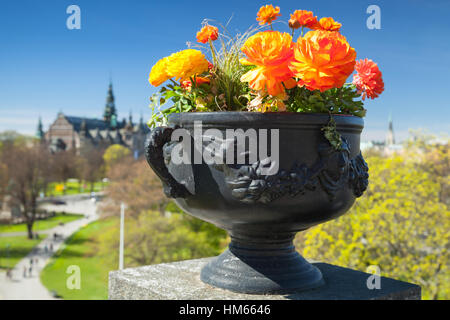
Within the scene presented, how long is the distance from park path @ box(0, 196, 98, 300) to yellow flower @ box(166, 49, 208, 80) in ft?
67.4

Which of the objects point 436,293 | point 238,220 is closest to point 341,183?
point 238,220

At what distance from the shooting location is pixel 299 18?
2.17m

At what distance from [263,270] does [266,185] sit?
617mm

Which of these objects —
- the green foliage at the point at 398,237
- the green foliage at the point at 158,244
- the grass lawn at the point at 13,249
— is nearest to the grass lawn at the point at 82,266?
the green foliage at the point at 158,244

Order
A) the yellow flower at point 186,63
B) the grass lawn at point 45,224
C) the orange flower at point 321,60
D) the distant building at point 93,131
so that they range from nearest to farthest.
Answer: the orange flower at point 321,60 < the yellow flower at point 186,63 < the grass lawn at point 45,224 < the distant building at point 93,131

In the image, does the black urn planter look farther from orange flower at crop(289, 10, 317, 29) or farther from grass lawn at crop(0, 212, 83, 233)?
grass lawn at crop(0, 212, 83, 233)

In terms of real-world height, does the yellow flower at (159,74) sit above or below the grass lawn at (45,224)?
above

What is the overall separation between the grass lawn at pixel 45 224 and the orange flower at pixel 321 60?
35.6 metres

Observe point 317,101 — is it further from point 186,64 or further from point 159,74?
point 159,74

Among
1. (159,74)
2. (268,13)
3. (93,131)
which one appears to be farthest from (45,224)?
(93,131)

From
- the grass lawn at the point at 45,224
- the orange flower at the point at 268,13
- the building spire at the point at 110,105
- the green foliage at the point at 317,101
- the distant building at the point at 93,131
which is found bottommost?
the grass lawn at the point at 45,224

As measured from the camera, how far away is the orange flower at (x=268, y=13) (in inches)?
86.0

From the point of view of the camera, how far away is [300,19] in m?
2.17

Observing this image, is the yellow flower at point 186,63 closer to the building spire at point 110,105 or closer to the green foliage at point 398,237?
the green foliage at point 398,237
